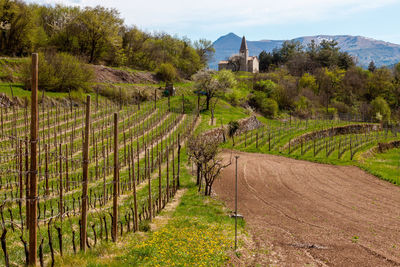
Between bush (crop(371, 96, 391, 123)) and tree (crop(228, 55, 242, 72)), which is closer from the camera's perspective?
bush (crop(371, 96, 391, 123))

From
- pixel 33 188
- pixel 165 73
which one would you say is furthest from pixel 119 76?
pixel 33 188

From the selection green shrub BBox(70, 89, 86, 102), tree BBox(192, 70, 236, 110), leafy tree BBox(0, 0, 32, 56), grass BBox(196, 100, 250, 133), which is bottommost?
grass BBox(196, 100, 250, 133)

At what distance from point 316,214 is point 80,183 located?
11.7 metres

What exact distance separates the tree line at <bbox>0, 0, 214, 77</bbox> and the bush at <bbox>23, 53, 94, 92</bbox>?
750 cm

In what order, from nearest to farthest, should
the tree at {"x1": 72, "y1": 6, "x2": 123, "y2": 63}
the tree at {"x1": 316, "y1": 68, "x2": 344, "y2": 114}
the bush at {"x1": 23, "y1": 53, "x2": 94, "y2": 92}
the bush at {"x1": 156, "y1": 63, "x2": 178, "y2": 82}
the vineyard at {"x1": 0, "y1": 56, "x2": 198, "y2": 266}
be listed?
the vineyard at {"x1": 0, "y1": 56, "x2": 198, "y2": 266}
the bush at {"x1": 23, "y1": 53, "x2": 94, "y2": 92}
the tree at {"x1": 72, "y1": 6, "x2": 123, "y2": 63}
the bush at {"x1": 156, "y1": 63, "x2": 178, "y2": 82}
the tree at {"x1": 316, "y1": 68, "x2": 344, "y2": 114}

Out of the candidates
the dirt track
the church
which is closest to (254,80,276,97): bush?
the church

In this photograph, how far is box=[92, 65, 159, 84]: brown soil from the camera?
48.1 m

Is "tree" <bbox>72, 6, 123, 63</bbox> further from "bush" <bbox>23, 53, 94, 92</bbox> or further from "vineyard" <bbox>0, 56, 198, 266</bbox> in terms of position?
"vineyard" <bbox>0, 56, 198, 266</bbox>

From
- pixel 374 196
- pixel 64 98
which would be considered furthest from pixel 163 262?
pixel 64 98

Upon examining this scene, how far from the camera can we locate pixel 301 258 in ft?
34.6

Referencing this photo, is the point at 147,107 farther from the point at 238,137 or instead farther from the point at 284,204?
the point at 284,204

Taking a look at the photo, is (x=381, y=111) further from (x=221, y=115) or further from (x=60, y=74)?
(x=60, y=74)

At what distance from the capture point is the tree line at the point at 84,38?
42688 millimetres

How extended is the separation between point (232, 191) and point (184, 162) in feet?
21.6
